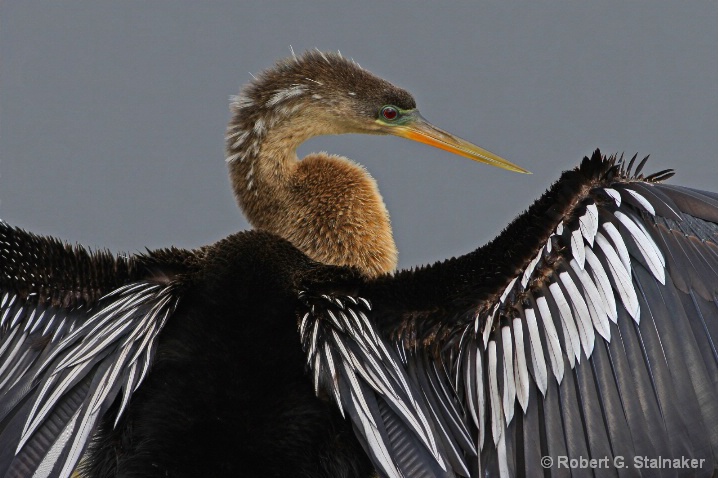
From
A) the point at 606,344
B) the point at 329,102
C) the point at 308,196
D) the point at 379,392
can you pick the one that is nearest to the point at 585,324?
the point at 606,344

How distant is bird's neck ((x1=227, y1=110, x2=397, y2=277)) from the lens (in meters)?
2.65

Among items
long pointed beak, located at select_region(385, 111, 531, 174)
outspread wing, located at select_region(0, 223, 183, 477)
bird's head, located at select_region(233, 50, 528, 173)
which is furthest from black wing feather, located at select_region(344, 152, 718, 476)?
long pointed beak, located at select_region(385, 111, 531, 174)

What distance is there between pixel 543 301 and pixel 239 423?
26.8 inches

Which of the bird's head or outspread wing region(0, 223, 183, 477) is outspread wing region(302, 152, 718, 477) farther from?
the bird's head

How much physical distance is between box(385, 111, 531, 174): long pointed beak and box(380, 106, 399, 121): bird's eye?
34 millimetres

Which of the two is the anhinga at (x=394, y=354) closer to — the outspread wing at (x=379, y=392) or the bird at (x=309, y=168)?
the outspread wing at (x=379, y=392)

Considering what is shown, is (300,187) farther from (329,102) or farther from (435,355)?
(435,355)

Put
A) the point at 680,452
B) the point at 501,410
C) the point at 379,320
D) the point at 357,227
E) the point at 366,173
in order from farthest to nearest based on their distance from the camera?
the point at 366,173 < the point at 357,227 < the point at 379,320 < the point at 501,410 < the point at 680,452

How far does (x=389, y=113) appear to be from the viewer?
3020 millimetres

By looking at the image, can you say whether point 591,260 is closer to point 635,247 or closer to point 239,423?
point 635,247

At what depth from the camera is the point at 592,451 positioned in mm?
1860

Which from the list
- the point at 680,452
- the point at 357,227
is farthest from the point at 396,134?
the point at 680,452

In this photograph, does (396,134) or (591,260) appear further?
(396,134)

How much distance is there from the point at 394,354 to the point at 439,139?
1.24m
